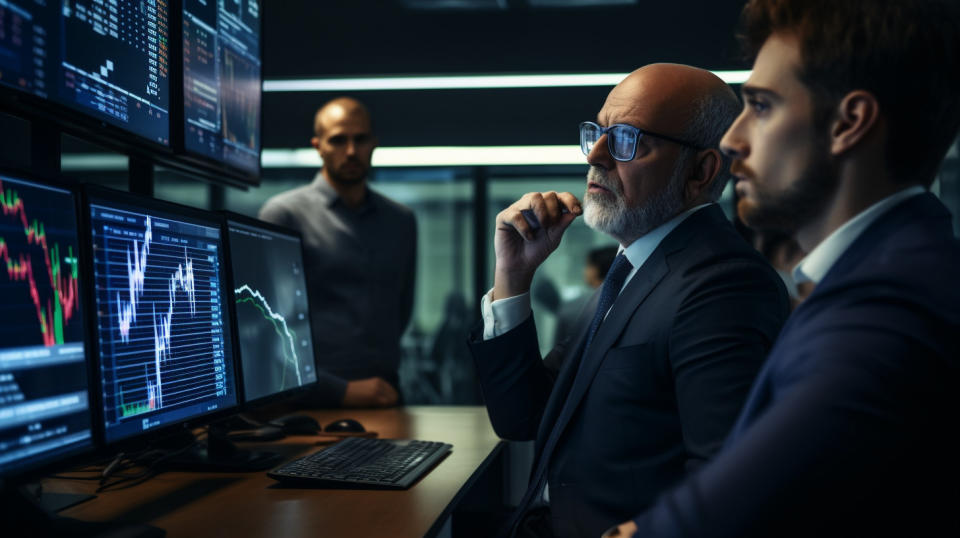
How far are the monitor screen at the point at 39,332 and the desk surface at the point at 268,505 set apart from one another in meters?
0.21

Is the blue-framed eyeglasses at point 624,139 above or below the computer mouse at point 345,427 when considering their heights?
above

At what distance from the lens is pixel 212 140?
1.77 metres

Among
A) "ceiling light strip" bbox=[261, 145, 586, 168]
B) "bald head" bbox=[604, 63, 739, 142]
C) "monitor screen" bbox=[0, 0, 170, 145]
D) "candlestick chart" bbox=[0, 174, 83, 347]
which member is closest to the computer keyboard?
"candlestick chart" bbox=[0, 174, 83, 347]

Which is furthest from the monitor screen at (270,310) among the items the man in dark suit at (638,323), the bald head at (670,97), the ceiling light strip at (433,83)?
the ceiling light strip at (433,83)

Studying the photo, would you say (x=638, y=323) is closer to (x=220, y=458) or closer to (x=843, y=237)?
(x=843, y=237)

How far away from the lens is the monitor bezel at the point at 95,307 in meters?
1.01

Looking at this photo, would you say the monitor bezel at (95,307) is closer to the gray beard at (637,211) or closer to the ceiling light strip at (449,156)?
the gray beard at (637,211)

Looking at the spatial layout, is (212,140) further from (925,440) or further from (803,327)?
(925,440)

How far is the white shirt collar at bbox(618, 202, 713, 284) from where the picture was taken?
5.00ft

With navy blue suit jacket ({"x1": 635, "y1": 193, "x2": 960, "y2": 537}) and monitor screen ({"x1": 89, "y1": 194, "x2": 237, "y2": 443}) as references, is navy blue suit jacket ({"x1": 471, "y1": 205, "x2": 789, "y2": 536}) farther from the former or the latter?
monitor screen ({"x1": 89, "y1": 194, "x2": 237, "y2": 443})

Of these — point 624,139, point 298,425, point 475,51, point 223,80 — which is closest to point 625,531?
point 624,139

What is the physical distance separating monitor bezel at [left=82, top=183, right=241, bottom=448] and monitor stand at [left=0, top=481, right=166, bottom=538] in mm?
104

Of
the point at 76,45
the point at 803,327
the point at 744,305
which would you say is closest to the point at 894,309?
the point at 803,327

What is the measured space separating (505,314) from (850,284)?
996 millimetres
